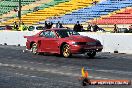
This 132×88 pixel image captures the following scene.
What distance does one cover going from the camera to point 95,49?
21000 millimetres

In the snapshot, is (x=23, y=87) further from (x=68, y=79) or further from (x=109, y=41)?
(x=109, y=41)

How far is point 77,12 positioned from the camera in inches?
2389

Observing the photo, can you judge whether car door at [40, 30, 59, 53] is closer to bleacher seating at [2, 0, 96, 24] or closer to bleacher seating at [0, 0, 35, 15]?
bleacher seating at [2, 0, 96, 24]

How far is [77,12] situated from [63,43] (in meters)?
39.4

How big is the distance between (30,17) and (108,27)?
1624 cm

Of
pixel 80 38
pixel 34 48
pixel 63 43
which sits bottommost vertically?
pixel 34 48

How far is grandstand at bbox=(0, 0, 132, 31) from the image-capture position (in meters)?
54.3

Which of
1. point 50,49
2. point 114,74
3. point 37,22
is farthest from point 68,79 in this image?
point 37,22

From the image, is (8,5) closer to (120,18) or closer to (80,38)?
(120,18)

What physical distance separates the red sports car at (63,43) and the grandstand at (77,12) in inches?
1127

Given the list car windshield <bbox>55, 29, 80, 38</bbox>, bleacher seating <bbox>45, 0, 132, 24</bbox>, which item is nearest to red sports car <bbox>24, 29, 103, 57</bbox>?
car windshield <bbox>55, 29, 80, 38</bbox>

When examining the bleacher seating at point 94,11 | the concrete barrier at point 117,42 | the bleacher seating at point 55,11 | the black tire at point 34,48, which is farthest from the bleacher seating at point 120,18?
the black tire at point 34,48

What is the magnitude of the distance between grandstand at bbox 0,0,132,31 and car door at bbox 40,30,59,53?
94.7ft

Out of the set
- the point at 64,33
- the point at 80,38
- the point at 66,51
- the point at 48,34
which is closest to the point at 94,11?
the point at 48,34
